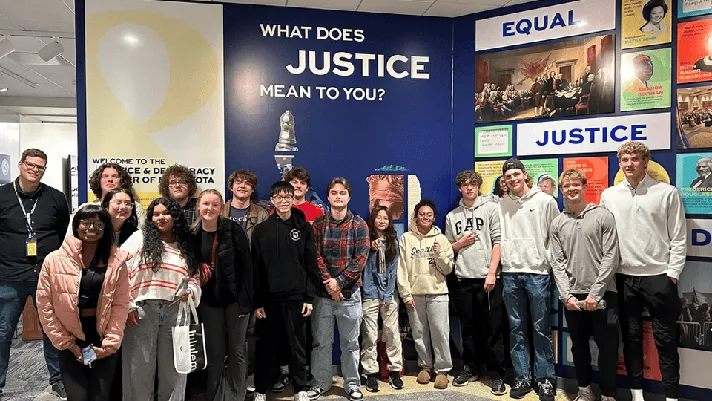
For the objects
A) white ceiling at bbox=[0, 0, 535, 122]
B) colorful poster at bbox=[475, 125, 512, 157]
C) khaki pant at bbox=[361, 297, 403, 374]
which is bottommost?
khaki pant at bbox=[361, 297, 403, 374]

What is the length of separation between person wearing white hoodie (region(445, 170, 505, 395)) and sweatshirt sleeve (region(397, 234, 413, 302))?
0.43 metres

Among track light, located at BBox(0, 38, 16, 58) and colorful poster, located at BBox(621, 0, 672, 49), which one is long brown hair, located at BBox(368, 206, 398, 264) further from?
track light, located at BBox(0, 38, 16, 58)

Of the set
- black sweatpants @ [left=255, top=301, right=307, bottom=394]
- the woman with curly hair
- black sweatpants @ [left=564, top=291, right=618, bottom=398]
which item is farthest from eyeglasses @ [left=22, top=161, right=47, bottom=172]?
black sweatpants @ [left=564, top=291, right=618, bottom=398]

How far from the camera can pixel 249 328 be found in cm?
390

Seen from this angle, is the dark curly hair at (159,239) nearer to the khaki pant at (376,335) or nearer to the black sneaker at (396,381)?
the khaki pant at (376,335)

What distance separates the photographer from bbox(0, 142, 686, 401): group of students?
2844mm

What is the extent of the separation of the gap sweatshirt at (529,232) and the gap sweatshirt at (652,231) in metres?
0.52

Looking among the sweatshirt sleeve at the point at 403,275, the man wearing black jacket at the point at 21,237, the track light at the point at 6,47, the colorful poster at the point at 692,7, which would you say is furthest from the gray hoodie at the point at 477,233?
the track light at the point at 6,47

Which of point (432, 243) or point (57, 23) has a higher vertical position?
point (57, 23)

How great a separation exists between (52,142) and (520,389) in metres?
11.1

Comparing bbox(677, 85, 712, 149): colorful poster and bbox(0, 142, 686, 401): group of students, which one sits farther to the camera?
bbox(677, 85, 712, 149): colorful poster

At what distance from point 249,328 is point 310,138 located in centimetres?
171

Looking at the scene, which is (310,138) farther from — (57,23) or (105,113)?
(57,23)

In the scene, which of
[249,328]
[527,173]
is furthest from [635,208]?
[249,328]
